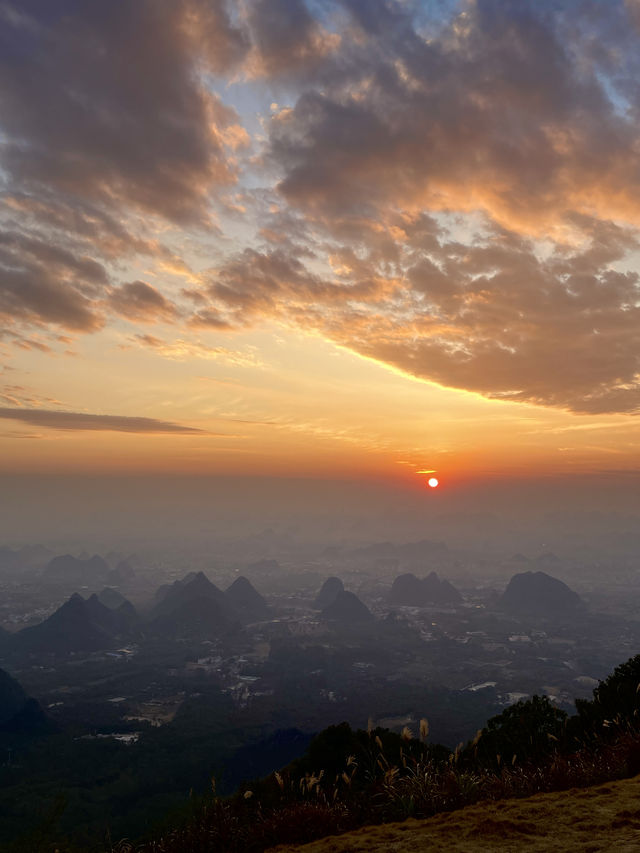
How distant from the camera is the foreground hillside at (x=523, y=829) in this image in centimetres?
678

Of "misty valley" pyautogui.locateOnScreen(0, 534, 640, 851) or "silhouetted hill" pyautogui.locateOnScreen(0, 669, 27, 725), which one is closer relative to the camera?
"misty valley" pyautogui.locateOnScreen(0, 534, 640, 851)

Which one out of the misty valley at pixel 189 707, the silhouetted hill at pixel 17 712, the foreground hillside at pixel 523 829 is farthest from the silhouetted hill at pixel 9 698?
the foreground hillside at pixel 523 829

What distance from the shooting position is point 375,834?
8273 mm

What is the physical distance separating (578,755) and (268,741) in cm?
10933

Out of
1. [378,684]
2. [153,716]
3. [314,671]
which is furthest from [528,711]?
[314,671]

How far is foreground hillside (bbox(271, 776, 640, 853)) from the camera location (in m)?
6.78

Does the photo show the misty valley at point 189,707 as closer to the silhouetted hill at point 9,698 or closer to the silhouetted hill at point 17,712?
the silhouetted hill at point 17,712

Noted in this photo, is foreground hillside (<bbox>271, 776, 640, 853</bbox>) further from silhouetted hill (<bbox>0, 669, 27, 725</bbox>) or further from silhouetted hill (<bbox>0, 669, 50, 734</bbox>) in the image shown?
silhouetted hill (<bbox>0, 669, 27, 725</bbox>)

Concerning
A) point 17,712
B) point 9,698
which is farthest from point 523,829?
point 9,698

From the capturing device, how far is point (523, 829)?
7504mm

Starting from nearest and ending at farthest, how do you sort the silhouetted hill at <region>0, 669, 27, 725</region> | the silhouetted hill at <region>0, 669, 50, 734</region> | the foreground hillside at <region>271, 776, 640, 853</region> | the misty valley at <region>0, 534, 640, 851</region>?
the foreground hillside at <region>271, 776, 640, 853</region>, the misty valley at <region>0, 534, 640, 851</region>, the silhouetted hill at <region>0, 669, 50, 734</region>, the silhouetted hill at <region>0, 669, 27, 725</region>

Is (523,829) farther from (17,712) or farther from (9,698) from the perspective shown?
(9,698)

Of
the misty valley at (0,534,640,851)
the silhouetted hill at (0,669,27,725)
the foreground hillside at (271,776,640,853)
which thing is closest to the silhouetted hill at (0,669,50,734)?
the silhouetted hill at (0,669,27,725)

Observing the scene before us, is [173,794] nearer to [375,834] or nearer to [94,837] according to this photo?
[94,837]
